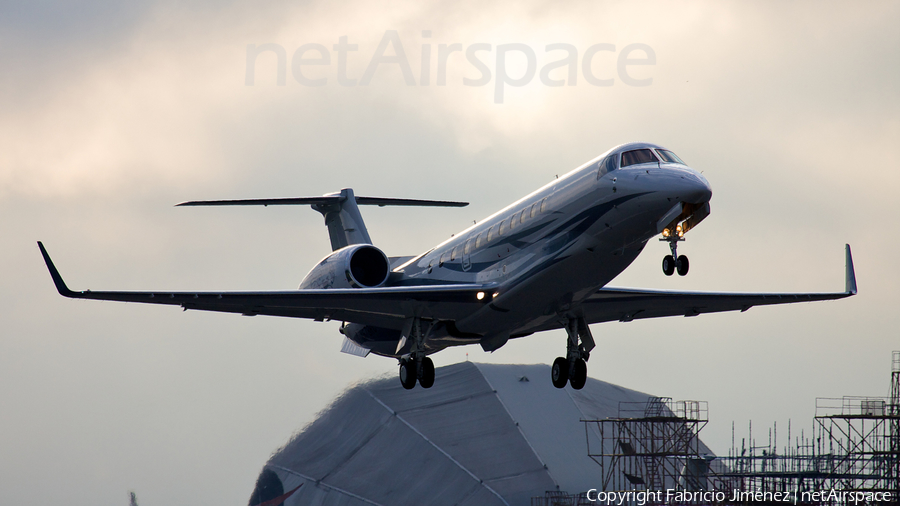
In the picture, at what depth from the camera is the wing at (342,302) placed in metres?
25.4

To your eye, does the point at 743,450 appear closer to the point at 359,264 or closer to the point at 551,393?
the point at 551,393

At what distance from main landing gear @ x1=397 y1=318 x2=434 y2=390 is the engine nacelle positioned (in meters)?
2.40

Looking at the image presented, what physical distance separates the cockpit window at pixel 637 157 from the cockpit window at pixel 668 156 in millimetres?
204

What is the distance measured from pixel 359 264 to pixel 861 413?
35759 mm

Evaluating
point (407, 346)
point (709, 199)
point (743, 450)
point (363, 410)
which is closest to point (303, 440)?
point (363, 410)

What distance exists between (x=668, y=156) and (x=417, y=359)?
28.8 feet

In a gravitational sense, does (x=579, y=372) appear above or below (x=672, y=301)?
below

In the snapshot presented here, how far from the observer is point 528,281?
947 inches

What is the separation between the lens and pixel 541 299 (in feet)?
80.5

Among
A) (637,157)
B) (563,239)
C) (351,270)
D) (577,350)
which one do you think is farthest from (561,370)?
(637,157)

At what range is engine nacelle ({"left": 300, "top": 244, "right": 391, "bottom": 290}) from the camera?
2902 centimetres
